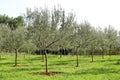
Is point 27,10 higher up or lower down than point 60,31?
higher up

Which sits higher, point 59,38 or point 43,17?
point 43,17

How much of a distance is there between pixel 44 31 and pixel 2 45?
26.9m

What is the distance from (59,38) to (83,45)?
1428 cm

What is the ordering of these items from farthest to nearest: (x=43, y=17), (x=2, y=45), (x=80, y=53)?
(x=80, y=53) → (x=2, y=45) → (x=43, y=17)

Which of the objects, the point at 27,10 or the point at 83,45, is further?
the point at 83,45

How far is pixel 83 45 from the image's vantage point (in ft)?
156

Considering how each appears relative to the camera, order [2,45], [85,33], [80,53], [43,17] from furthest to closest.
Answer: [80,53] → [2,45] → [85,33] → [43,17]

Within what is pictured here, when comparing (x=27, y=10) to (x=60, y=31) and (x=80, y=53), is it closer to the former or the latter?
(x=60, y=31)

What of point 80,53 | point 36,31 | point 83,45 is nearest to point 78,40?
point 83,45

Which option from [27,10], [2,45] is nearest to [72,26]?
[27,10]

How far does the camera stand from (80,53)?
93.6 metres

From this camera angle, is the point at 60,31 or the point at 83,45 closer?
the point at 60,31

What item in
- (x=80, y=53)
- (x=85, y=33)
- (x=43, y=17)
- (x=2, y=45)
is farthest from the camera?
(x=80, y=53)

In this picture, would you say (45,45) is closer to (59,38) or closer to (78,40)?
(59,38)
